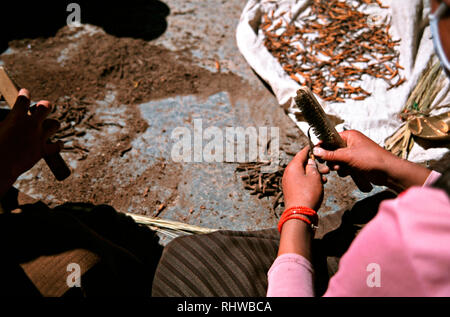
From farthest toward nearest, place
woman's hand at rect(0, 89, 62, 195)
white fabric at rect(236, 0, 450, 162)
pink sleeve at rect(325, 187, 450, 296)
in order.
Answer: white fabric at rect(236, 0, 450, 162)
woman's hand at rect(0, 89, 62, 195)
pink sleeve at rect(325, 187, 450, 296)

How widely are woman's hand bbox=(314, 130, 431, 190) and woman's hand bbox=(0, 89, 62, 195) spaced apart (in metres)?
1.53

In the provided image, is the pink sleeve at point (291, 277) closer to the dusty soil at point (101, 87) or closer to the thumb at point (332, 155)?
the thumb at point (332, 155)

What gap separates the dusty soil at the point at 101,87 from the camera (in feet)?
8.77

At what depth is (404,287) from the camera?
0.74 metres

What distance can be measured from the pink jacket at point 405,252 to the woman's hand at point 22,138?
59.6 inches

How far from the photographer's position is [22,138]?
1.63m

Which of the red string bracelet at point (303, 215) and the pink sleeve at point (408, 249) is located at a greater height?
the pink sleeve at point (408, 249)

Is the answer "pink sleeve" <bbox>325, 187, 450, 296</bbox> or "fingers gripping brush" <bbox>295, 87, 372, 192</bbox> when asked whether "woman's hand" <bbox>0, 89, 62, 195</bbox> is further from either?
"pink sleeve" <bbox>325, 187, 450, 296</bbox>

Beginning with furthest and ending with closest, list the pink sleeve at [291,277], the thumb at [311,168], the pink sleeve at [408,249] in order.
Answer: the thumb at [311,168] → the pink sleeve at [291,277] → the pink sleeve at [408,249]

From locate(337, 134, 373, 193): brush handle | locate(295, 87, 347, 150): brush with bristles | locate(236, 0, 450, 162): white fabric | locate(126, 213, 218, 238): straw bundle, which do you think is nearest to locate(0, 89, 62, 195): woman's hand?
locate(126, 213, 218, 238): straw bundle

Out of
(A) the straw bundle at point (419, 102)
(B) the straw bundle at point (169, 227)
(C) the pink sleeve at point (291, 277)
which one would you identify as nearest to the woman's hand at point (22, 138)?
(B) the straw bundle at point (169, 227)

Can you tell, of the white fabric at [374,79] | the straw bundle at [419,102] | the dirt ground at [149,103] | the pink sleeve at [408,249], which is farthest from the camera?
the white fabric at [374,79]

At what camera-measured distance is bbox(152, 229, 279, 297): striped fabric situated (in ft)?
4.56
